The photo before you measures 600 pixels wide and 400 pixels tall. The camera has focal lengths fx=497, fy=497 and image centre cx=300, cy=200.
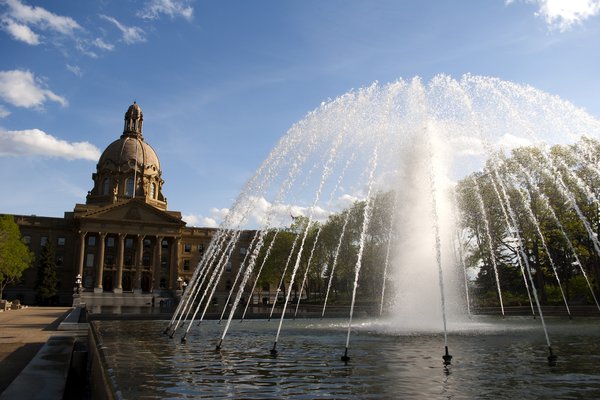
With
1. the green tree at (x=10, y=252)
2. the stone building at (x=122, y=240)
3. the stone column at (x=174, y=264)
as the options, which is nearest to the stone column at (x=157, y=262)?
the stone building at (x=122, y=240)

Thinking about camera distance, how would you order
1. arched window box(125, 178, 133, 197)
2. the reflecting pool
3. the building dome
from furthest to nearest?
arched window box(125, 178, 133, 197), the building dome, the reflecting pool

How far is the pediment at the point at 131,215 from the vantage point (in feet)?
262

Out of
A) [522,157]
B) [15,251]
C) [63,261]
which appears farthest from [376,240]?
[63,261]

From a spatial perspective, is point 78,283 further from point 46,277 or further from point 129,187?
point 129,187

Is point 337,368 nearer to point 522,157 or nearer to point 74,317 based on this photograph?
point 74,317

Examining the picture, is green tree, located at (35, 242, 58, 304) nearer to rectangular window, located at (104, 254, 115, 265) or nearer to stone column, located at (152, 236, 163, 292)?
rectangular window, located at (104, 254, 115, 265)

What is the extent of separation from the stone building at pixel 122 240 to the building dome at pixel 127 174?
0.18 meters

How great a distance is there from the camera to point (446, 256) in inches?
1029

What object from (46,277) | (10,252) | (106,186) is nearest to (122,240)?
(46,277)

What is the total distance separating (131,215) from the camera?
82062 millimetres

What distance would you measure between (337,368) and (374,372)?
80 centimetres

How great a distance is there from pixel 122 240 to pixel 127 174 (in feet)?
62.9

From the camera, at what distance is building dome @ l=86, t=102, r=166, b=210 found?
311 feet

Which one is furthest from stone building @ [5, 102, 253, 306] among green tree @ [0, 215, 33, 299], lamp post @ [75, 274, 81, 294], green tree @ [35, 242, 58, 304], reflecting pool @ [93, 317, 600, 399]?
reflecting pool @ [93, 317, 600, 399]
